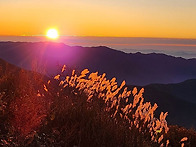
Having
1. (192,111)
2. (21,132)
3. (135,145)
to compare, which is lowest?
(192,111)

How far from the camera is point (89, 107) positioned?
526cm

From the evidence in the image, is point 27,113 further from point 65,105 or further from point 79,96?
point 79,96

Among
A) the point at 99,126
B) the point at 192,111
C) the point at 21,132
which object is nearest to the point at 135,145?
the point at 99,126

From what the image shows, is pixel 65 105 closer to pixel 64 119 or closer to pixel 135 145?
pixel 64 119

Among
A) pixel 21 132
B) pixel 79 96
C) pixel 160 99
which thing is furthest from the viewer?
pixel 160 99

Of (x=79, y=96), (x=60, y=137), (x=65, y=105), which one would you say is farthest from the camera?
(x=79, y=96)

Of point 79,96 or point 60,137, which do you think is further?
point 79,96

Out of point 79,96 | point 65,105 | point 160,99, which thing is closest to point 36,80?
point 79,96

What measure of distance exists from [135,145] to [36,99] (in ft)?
6.33

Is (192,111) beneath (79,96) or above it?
beneath

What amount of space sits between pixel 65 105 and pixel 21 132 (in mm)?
1384

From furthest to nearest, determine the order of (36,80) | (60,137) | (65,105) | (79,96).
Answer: (36,80), (79,96), (65,105), (60,137)

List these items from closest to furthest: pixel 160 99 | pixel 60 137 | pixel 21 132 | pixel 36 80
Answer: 1. pixel 21 132
2. pixel 60 137
3. pixel 36 80
4. pixel 160 99

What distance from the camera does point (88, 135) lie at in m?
4.29
